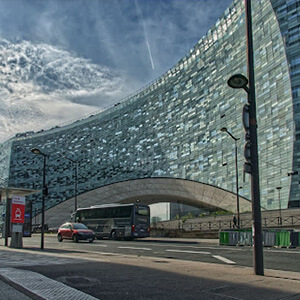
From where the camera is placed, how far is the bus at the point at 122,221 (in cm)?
3297

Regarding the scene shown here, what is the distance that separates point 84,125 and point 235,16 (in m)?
67.0

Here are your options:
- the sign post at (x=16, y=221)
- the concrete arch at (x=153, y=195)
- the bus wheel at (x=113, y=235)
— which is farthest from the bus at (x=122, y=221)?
the concrete arch at (x=153, y=195)

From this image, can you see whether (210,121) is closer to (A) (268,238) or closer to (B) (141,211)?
(B) (141,211)

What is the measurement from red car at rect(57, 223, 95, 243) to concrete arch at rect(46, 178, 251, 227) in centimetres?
2421

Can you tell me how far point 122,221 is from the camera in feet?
110

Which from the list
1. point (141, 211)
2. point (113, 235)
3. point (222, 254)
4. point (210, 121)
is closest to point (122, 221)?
point (113, 235)

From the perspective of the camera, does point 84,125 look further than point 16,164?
No

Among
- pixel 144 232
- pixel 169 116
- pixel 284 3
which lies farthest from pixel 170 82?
pixel 144 232

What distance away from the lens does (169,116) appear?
8262 centimetres

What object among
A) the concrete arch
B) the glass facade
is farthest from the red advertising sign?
the glass facade

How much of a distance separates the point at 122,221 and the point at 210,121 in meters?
41.0

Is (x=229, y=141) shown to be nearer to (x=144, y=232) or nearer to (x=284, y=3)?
(x=284, y=3)

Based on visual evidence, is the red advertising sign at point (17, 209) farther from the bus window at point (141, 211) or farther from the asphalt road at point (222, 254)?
the bus window at point (141, 211)

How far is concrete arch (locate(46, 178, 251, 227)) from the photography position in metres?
58.7
